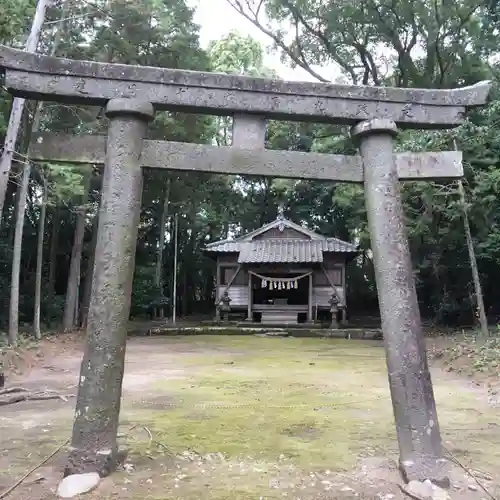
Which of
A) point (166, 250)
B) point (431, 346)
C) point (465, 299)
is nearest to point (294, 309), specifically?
point (465, 299)

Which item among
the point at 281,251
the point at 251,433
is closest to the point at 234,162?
the point at 251,433

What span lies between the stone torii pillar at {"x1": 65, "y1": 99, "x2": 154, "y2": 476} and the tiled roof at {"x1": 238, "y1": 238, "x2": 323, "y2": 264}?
1702 centimetres

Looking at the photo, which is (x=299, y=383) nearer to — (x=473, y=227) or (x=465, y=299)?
(x=473, y=227)

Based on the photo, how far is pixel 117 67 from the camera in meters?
4.42

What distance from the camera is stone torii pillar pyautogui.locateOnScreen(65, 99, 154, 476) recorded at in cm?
399

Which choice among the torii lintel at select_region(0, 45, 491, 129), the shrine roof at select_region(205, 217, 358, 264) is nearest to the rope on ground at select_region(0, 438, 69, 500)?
the torii lintel at select_region(0, 45, 491, 129)

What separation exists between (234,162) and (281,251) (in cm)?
1788

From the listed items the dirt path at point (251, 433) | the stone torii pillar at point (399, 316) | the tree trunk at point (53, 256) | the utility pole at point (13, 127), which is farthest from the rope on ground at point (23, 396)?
the tree trunk at point (53, 256)

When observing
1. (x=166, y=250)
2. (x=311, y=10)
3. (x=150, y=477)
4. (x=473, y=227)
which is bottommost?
(x=150, y=477)

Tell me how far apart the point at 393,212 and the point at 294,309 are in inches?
701

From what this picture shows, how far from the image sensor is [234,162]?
4582mm

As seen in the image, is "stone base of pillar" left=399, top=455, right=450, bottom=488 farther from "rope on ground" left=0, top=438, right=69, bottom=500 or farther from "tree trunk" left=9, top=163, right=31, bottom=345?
"tree trunk" left=9, top=163, right=31, bottom=345

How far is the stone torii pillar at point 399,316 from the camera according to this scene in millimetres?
3986

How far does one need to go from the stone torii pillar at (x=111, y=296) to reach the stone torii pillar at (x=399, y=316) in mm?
2059
